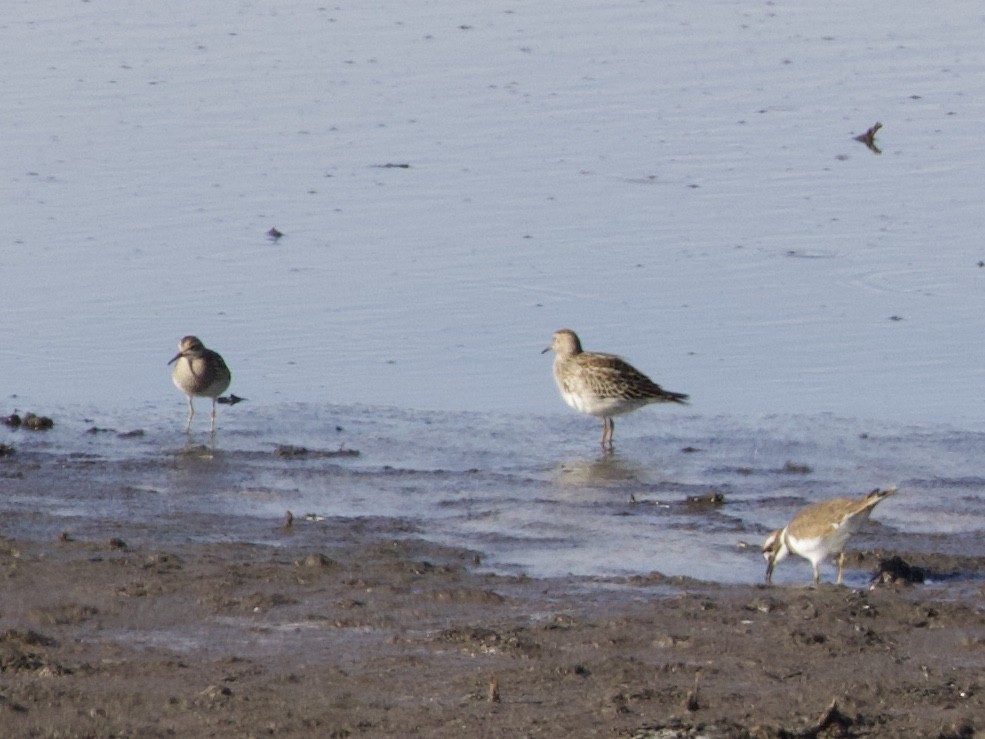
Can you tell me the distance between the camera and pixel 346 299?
1652 cm

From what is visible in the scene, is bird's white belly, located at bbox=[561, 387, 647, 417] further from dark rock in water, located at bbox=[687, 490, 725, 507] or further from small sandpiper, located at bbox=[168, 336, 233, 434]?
small sandpiper, located at bbox=[168, 336, 233, 434]

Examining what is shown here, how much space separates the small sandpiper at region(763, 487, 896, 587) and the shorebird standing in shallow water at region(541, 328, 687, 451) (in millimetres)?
3382

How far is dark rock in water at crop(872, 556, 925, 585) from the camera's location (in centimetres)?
1005

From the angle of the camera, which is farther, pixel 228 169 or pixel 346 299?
pixel 228 169

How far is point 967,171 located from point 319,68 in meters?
8.71

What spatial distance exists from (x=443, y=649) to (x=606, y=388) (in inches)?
206

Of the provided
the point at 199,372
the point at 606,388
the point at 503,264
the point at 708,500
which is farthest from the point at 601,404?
the point at 503,264

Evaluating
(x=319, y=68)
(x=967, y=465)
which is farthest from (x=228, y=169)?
(x=967, y=465)

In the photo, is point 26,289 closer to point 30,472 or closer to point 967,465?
point 30,472

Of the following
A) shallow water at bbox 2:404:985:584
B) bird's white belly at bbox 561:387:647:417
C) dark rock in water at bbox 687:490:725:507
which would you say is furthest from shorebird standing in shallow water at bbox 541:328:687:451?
dark rock in water at bbox 687:490:725:507

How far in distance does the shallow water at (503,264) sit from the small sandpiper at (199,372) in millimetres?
320

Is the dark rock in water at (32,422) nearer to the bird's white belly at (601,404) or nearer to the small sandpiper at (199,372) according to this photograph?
the small sandpiper at (199,372)

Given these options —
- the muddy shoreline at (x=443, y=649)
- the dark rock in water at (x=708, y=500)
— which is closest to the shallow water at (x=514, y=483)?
the dark rock in water at (x=708, y=500)

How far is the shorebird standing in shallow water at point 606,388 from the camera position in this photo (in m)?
13.7
